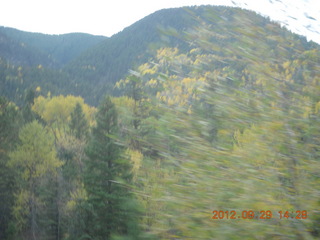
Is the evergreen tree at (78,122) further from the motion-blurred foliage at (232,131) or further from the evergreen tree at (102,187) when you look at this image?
the motion-blurred foliage at (232,131)

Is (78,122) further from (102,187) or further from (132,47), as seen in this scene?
(132,47)

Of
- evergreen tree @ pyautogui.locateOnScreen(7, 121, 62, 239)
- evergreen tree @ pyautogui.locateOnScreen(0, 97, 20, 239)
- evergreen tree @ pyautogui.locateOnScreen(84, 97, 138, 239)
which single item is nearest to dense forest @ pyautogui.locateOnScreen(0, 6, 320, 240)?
evergreen tree @ pyautogui.locateOnScreen(84, 97, 138, 239)

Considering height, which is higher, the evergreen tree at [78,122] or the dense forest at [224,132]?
the dense forest at [224,132]

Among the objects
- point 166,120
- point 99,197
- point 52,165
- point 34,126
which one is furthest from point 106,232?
point 166,120

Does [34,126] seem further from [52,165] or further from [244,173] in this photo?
[244,173]

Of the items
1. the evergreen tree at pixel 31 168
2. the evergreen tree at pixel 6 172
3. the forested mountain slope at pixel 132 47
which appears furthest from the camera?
the evergreen tree at pixel 6 172

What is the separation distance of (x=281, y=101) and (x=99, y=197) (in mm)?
12611

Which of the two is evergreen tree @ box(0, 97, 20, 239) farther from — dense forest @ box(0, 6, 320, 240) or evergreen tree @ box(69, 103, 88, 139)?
dense forest @ box(0, 6, 320, 240)

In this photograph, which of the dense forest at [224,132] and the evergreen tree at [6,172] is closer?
the dense forest at [224,132]

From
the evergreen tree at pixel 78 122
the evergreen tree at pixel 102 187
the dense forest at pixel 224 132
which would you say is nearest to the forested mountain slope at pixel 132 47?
the dense forest at pixel 224 132
